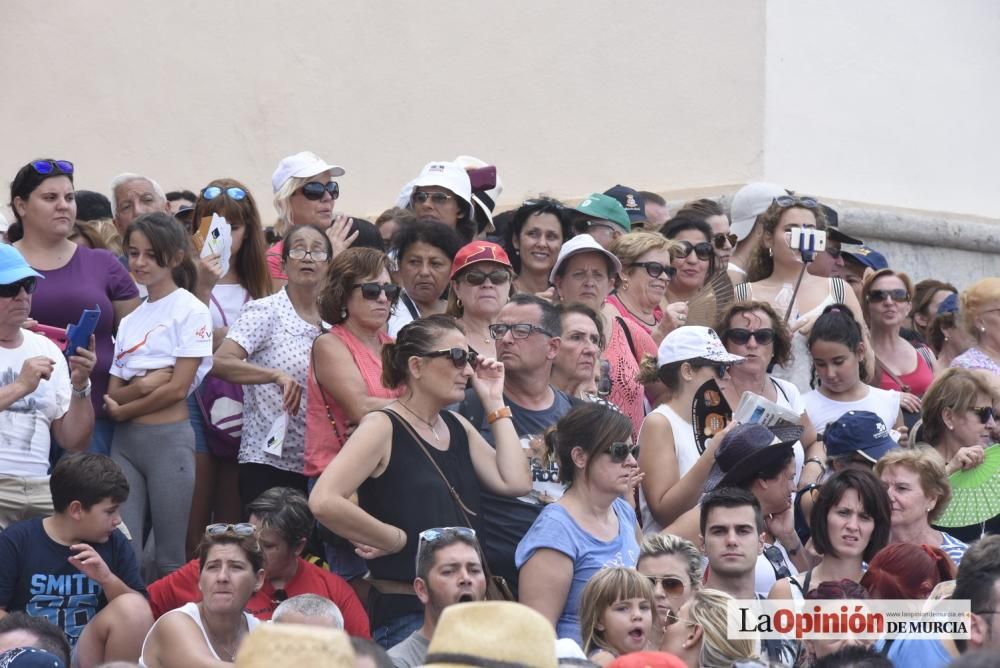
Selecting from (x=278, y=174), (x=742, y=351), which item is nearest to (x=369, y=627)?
(x=742, y=351)

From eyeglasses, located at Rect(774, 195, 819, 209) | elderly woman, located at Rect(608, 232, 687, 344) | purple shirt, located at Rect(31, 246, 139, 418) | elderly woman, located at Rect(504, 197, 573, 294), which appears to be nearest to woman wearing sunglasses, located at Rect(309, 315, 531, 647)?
purple shirt, located at Rect(31, 246, 139, 418)

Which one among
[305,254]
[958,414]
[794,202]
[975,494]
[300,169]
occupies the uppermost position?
[300,169]

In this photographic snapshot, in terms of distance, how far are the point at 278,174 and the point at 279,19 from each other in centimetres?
355

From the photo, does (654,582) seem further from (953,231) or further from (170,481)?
(953,231)

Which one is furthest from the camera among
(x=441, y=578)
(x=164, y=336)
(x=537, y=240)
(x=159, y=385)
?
(x=537, y=240)

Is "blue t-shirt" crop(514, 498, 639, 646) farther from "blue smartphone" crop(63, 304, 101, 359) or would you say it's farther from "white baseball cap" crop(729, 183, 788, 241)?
"white baseball cap" crop(729, 183, 788, 241)

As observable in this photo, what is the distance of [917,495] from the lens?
6.61 metres

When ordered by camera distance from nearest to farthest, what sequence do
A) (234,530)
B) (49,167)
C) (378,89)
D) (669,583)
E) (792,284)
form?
(669,583) → (234,530) → (49,167) → (792,284) → (378,89)

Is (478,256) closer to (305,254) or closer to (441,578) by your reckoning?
(305,254)

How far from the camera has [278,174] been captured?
8.70 m

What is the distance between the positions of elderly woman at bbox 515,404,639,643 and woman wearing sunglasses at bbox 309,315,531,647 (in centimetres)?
24

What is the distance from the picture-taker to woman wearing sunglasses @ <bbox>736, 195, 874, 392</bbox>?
→ 834cm

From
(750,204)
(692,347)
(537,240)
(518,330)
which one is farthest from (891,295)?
(518,330)

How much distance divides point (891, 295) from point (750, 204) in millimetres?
1382
